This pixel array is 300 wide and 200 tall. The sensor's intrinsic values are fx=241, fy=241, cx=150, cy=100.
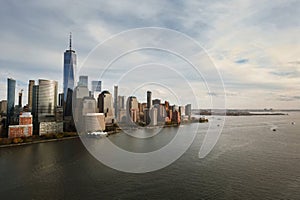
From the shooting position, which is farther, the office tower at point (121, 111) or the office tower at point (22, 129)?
the office tower at point (121, 111)

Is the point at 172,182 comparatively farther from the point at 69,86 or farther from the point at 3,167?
the point at 69,86

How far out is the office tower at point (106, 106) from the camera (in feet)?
76.1

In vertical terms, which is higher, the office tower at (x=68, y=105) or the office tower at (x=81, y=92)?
the office tower at (x=81, y=92)

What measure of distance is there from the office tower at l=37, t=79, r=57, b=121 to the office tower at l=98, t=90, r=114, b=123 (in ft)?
16.0

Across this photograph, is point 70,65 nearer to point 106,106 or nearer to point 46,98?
point 46,98

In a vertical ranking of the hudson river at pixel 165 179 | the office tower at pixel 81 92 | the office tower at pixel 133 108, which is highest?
the office tower at pixel 81 92

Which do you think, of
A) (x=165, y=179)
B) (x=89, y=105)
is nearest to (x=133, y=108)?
(x=89, y=105)

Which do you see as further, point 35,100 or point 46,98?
point 46,98

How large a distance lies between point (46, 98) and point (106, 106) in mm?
5989

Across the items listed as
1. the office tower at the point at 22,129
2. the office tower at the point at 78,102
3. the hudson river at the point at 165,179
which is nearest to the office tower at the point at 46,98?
the office tower at the point at 78,102

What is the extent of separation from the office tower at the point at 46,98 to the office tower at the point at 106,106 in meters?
4.88

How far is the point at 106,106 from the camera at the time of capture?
2414 centimetres

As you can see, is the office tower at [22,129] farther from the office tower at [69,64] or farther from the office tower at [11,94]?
the office tower at [69,64]

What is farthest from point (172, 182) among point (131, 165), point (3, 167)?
point (3, 167)
